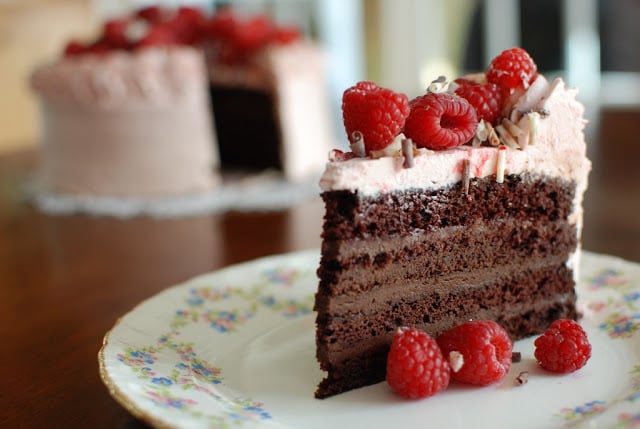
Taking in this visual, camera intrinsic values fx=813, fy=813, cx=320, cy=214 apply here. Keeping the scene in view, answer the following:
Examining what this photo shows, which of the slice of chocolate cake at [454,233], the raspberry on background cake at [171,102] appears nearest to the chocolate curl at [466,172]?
the slice of chocolate cake at [454,233]

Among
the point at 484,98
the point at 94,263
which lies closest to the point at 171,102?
the point at 94,263

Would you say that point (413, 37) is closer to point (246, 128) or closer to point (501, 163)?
point (246, 128)

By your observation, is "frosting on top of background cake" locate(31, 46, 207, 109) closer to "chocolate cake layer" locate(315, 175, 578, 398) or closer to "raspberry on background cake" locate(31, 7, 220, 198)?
"raspberry on background cake" locate(31, 7, 220, 198)

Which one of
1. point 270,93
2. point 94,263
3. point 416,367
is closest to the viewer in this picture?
point 416,367

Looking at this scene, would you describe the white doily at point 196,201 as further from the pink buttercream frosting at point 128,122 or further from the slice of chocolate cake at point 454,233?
the slice of chocolate cake at point 454,233

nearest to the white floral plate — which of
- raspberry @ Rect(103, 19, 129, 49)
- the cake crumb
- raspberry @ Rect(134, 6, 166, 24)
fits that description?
the cake crumb

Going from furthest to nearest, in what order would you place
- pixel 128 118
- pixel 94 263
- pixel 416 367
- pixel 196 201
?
pixel 128 118, pixel 196 201, pixel 94 263, pixel 416 367
